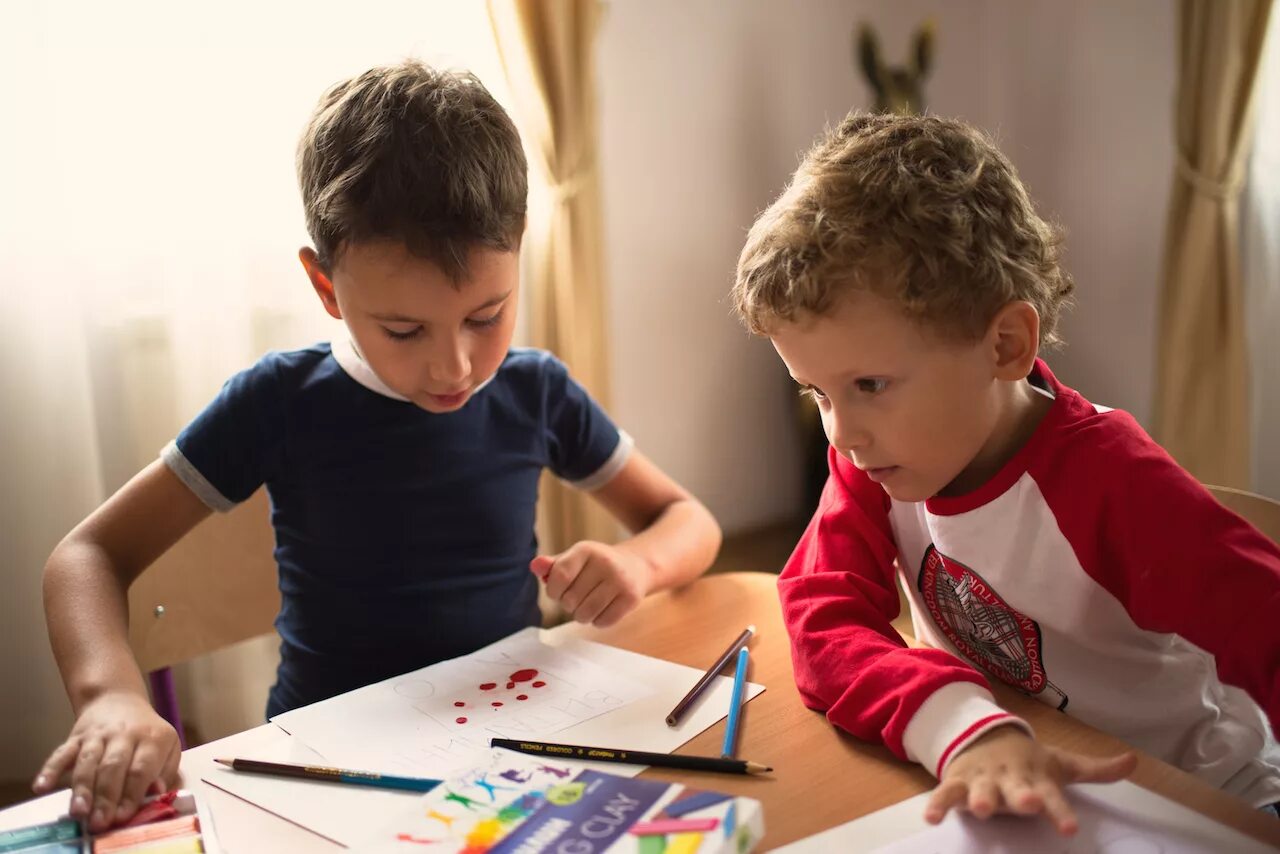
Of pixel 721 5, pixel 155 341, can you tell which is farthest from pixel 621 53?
pixel 155 341

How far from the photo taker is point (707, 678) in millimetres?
861

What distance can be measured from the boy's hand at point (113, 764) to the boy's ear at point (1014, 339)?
0.70 metres

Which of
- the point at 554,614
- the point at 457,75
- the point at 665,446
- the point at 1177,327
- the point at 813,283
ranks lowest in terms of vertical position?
the point at 554,614

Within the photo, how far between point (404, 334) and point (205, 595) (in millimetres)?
480

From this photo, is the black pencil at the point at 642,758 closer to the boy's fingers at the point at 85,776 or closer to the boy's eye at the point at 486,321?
the boy's fingers at the point at 85,776

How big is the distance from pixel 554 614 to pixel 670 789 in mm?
2054

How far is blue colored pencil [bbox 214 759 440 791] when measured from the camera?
2.30 feet

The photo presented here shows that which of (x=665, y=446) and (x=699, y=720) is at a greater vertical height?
(x=699, y=720)

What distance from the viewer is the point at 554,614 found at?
8.73 ft

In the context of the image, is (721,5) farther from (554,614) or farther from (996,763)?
(996,763)

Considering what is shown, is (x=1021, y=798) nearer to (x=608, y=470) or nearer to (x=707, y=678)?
(x=707, y=678)

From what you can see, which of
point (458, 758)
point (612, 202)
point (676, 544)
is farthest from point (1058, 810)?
point (612, 202)

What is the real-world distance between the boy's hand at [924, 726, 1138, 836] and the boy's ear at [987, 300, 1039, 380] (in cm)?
30

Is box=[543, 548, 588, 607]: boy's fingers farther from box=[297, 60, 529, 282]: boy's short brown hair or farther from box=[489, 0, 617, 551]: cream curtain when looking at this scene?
box=[489, 0, 617, 551]: cream curtain
